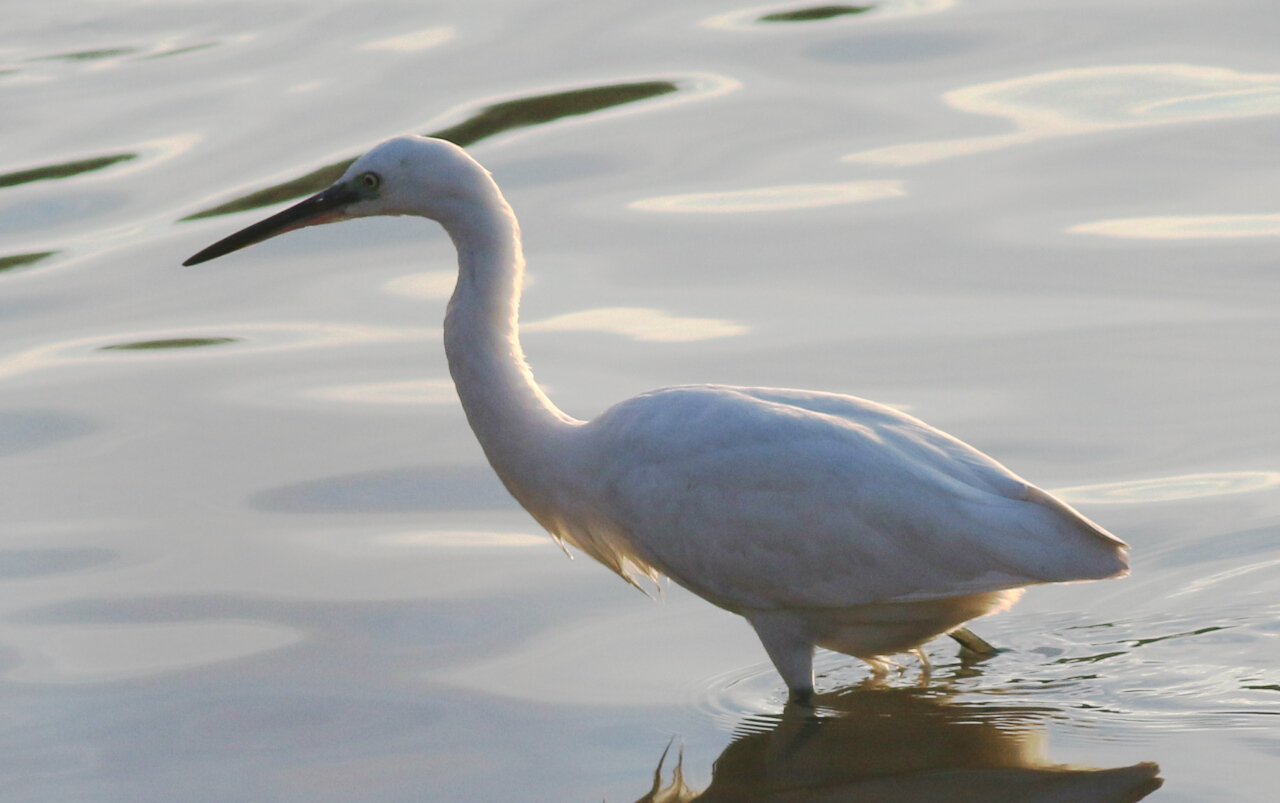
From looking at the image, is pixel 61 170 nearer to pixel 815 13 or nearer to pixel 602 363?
pixel 602 363

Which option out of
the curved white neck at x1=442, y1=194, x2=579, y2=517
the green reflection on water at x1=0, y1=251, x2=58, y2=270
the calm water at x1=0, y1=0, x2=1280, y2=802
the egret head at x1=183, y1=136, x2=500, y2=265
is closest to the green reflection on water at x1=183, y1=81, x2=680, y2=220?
the calm water at x1=0, y1=0, x2=1280, y2=802

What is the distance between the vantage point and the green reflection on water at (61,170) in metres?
11.4

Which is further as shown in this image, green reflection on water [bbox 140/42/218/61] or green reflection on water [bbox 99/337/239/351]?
green reflection on water [bbox 140/42/218/61]

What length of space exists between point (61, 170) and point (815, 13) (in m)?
5.50

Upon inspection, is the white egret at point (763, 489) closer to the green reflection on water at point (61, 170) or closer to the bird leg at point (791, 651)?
the bird leg at point (791, 651)

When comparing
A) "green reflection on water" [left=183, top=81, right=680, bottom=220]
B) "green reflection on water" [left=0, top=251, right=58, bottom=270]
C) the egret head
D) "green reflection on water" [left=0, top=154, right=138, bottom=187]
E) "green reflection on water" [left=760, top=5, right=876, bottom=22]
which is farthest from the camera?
"green reflection on water" [left=760, top=5, right=876, bottom=22]

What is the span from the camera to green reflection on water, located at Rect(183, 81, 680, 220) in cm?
1069

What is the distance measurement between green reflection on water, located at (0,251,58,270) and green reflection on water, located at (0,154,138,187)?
1.16 meters

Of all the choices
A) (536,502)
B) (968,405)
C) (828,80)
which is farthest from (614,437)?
(828,80)

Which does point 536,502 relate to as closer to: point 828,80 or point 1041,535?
point 1041,535

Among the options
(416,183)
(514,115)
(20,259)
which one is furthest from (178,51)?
(416,183)

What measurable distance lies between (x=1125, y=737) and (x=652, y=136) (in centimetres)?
676

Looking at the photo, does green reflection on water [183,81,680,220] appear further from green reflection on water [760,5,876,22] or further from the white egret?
the white egret

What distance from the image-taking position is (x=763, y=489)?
5.41m
